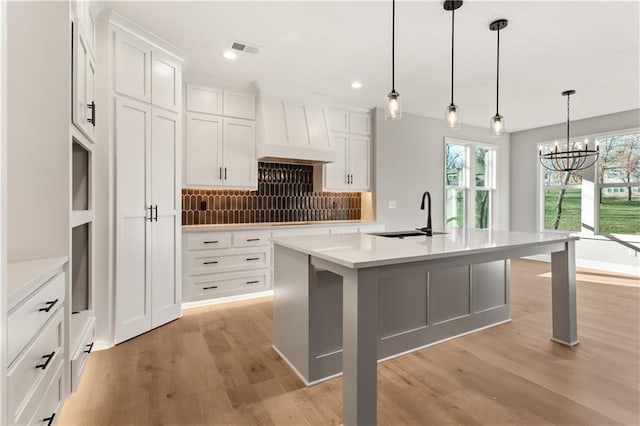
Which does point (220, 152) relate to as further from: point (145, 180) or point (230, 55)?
point (145, 180)

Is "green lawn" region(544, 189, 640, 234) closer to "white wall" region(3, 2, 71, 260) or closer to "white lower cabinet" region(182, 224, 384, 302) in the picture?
"white lower cabinet" region(182, 224, 384, 302)

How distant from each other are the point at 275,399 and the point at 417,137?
482 centimetres

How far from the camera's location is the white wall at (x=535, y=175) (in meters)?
5.36

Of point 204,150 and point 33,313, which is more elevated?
point 204,150

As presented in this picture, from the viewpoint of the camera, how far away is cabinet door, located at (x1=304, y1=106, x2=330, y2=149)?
14.8ft

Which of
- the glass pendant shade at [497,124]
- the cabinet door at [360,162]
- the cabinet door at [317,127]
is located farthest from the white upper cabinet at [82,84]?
the cabinet door at [360,162]

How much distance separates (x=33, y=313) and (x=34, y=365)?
0.20 metres

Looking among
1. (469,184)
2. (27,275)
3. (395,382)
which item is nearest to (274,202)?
(395,382)

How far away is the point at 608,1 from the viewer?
244cm

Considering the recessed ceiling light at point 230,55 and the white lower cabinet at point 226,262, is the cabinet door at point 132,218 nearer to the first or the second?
the white lower cabinet at point 226,262

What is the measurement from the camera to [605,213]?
5598 mm

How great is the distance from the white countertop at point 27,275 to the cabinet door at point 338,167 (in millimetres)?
3596

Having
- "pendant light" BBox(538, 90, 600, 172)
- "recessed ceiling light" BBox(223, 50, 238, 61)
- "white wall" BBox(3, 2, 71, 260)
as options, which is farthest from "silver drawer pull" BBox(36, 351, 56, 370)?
"pendant light" BBox(538, 90, 600, 172)

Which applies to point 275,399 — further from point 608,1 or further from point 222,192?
point 608,1
